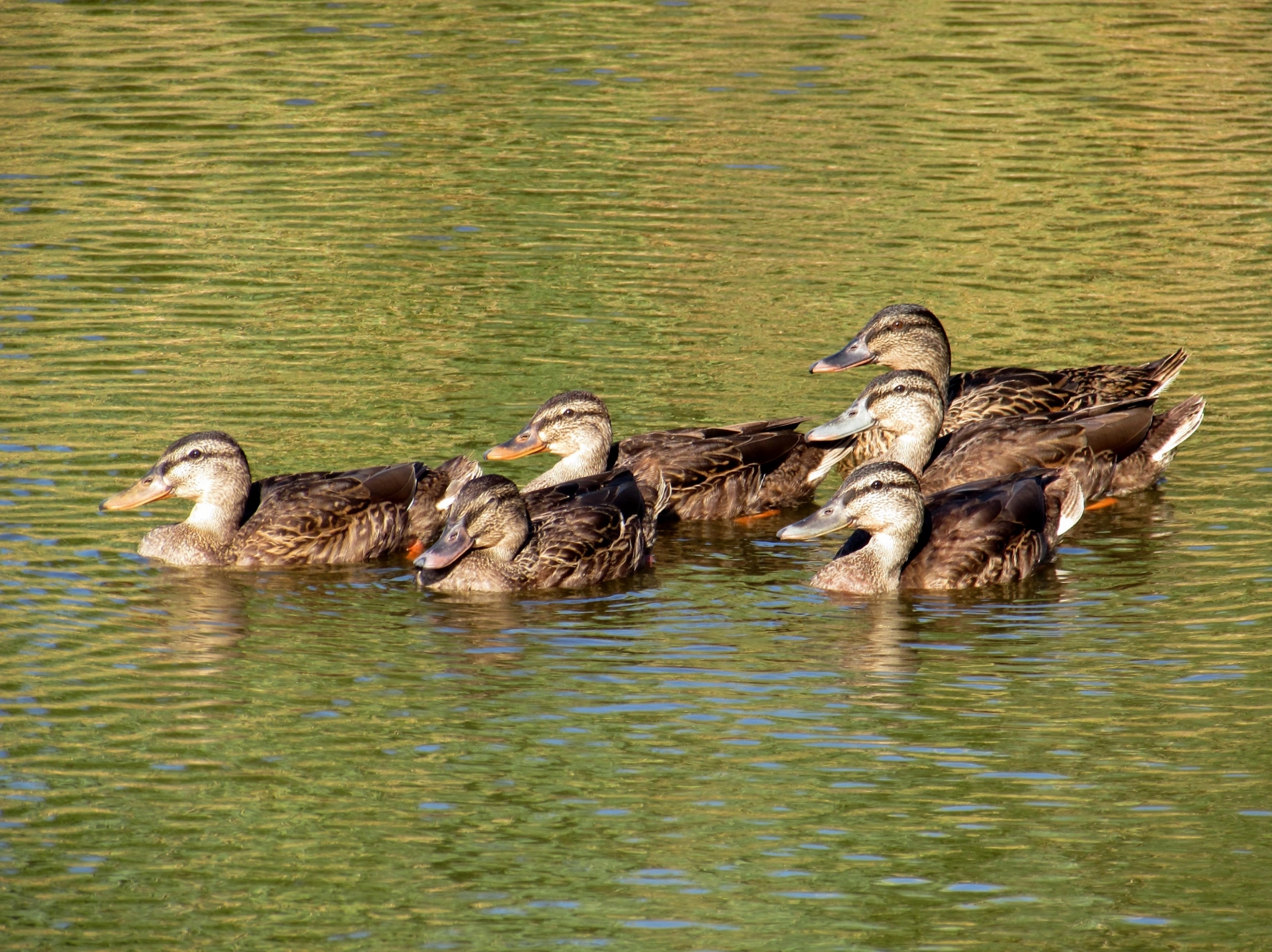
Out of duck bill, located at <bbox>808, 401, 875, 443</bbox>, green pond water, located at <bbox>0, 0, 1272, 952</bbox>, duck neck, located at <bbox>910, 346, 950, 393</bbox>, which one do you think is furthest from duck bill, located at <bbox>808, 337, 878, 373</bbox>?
duck bill, located at <bbox>808, 401, 875, 443</bbox>

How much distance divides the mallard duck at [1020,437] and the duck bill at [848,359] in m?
0.89

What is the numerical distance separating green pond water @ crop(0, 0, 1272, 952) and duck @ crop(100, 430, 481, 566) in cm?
20

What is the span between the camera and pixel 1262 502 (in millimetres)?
12469

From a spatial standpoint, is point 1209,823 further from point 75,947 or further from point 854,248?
point 854,248

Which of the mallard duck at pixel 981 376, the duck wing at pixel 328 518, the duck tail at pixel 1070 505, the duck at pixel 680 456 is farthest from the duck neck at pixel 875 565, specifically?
the duck wing at pixel 328 518

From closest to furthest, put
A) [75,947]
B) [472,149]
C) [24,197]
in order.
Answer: [75,947] → [24,197] → [472,149]

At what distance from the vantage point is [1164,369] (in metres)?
13.8

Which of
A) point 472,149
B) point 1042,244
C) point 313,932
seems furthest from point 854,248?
point 313,932

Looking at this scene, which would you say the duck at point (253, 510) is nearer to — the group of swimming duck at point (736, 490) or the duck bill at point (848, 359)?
the group of swimming duck at point (736, 490)

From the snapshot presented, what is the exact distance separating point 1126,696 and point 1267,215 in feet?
34.3

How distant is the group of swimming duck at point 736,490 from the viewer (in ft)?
37.3

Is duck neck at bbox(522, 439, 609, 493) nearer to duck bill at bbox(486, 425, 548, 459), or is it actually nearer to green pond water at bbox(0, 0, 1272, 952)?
duck bill at bbox(486, 425, 548, 459)

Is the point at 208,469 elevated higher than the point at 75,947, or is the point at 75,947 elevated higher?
the point at 208,469

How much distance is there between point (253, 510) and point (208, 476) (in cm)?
37
